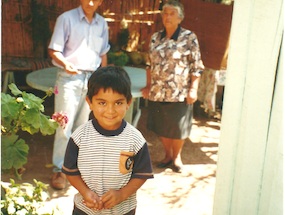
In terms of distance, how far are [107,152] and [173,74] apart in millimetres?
2505

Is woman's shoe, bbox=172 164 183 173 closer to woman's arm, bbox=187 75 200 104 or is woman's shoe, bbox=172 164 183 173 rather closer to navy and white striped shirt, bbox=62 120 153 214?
woman's arm, bbox=187 75 200 104

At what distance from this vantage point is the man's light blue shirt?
4.17 meters

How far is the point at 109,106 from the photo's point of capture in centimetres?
225

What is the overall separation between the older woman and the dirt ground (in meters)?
0.53

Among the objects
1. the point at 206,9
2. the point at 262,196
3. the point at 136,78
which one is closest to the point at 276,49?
the point at 262,196

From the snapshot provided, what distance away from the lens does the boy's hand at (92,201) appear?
2277 mm

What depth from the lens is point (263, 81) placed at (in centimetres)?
219

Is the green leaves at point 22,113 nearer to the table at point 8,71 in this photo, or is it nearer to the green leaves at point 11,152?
the green leaves at point 11,152

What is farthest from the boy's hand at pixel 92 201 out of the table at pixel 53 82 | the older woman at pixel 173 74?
the table at pixel 53 82

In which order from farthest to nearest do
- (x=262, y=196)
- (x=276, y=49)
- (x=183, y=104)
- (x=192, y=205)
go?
(x=183, y=104), (x=192, y=205), (x=262, y=196), (x=276, y=49)

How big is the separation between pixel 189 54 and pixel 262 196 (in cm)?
252

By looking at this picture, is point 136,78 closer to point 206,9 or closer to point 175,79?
point 175,79

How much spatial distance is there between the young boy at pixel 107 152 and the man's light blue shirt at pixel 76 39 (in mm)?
1939

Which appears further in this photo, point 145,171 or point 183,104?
point 183,104
